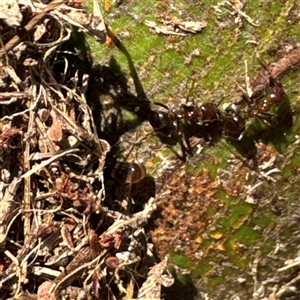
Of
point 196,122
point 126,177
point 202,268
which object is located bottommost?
A: point 202,268

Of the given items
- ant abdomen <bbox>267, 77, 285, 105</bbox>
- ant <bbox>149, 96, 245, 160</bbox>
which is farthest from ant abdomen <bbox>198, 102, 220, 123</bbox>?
ant abdomen <bbox>267, 77, 285, 105</bbox>

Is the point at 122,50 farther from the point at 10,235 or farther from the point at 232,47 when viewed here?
the point at 10,235

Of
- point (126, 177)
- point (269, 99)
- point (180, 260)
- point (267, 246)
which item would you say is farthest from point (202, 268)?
point (269, 99)

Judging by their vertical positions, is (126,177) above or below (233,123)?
below

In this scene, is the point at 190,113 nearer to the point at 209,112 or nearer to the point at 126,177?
the point at 209,112

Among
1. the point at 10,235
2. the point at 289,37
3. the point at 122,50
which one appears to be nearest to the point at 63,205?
the point at 10,235

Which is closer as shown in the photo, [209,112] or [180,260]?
[209,112]

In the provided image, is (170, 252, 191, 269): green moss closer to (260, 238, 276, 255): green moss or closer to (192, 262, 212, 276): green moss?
(192, 262, 212, 276): green moss

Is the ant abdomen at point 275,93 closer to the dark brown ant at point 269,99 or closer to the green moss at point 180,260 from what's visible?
the dark brown ant at point 269,99
